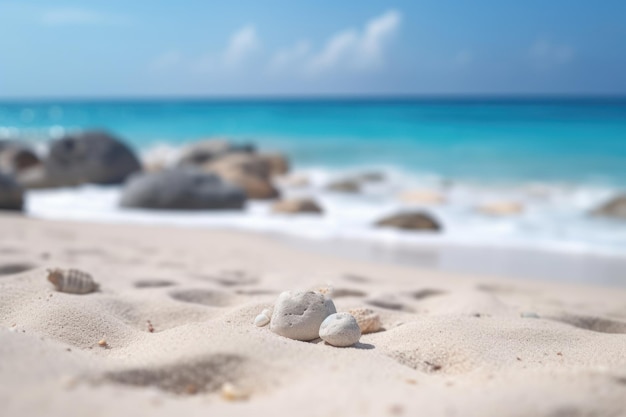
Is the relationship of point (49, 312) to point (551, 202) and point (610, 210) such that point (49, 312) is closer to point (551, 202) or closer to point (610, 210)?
point (610, 210)

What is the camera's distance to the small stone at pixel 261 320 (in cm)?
256

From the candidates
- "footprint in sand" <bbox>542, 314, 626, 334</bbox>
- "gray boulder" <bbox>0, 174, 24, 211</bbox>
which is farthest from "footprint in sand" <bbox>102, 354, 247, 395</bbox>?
"gray boulder" <bbox>0, 174, 24, 211</bbox>

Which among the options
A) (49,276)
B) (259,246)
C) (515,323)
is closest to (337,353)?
(515,323)

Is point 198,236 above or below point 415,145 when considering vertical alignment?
below

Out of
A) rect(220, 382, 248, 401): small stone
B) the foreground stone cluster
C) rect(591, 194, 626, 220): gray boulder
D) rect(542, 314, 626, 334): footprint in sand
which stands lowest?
rect(542, 314, 626, 334): footprint in sand

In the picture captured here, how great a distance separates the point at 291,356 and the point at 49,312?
1111 millimetres

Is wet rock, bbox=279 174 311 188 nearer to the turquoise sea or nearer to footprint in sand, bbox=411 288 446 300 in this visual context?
the turquoise sea

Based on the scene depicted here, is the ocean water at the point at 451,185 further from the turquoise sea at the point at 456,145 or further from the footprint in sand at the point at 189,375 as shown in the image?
the footprint in sand at the point at 189,375

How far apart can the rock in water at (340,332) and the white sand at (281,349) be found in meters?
0.07

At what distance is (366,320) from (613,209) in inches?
275

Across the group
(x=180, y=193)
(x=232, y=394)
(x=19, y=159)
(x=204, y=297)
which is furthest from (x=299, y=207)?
(x=19, y=159)

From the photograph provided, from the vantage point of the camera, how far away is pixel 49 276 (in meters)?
3.09

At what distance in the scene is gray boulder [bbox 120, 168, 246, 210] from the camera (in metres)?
8.52

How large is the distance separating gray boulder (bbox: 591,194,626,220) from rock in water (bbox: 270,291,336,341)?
7005 mm
